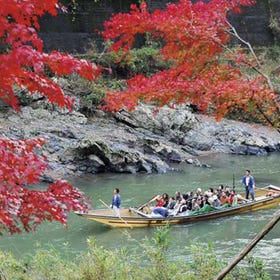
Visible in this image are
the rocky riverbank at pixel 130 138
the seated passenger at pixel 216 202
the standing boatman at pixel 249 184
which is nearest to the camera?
the seated passenger at pixel 216 202

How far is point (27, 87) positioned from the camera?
4688mm

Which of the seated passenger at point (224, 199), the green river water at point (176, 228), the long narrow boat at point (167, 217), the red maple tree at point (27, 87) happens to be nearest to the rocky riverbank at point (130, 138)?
the green river water at point (176, 228)

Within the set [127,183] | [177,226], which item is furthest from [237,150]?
[177,226]

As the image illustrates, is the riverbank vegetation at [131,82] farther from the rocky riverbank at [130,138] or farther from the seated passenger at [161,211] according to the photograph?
the rocky riverbank at [130,138]

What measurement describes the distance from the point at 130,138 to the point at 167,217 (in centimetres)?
950

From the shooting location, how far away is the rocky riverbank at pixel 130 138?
65.9 ft

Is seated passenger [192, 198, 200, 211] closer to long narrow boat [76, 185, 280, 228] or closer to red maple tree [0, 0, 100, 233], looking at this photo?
long narrow boat [76, 185, 280, 228]

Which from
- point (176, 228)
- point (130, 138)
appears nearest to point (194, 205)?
point (176, 228)

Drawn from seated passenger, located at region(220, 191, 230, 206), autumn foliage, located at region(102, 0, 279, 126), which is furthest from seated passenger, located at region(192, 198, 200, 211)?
autumn foliage, located at region(102, 0, 279, 126)

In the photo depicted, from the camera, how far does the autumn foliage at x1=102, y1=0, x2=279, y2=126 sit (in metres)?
6.88

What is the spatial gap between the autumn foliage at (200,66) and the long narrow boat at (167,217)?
544 centimetres

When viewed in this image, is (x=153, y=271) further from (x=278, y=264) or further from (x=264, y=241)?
(x=264, y=241)

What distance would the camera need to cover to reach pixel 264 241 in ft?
39.2

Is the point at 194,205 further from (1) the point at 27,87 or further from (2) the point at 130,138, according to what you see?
(1) the point at 27,87
